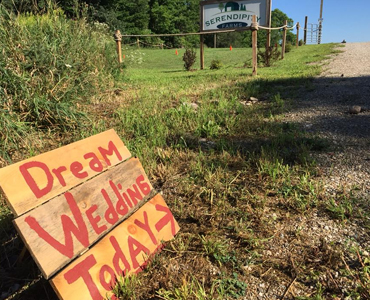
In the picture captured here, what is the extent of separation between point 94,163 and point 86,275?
0.62 metres

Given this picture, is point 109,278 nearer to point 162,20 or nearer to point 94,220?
point 94,220

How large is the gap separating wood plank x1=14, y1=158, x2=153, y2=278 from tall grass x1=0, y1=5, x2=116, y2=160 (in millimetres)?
1547

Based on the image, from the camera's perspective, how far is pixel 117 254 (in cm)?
154

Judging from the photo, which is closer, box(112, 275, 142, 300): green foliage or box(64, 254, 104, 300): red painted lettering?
box(64, 254, 104, 300): red painted lettering

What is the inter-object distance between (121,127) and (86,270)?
2.49 meters

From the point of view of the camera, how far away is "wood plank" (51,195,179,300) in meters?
1.32

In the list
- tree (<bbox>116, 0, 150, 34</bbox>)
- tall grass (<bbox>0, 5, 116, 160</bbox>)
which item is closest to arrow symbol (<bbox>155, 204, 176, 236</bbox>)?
tall grass (<bbox>0, 5, 116, 160</bbox>)

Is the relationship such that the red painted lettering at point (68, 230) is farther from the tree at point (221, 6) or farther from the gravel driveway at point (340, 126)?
the tree at point (221, 6)

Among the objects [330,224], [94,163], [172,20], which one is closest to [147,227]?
[94,163]

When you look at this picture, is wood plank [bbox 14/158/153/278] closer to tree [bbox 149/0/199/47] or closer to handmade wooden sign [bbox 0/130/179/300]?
handmade wooden sign [bbox 0/130/179/300]

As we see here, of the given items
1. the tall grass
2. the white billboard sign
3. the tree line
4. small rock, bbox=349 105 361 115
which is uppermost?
the tree line

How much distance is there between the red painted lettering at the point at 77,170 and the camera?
5.18ft

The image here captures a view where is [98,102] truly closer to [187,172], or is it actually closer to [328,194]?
[187,172]

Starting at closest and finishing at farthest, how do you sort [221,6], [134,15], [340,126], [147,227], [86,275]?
[86,275] → [147,227] → [340,126] → [221,6] → [134,15]
